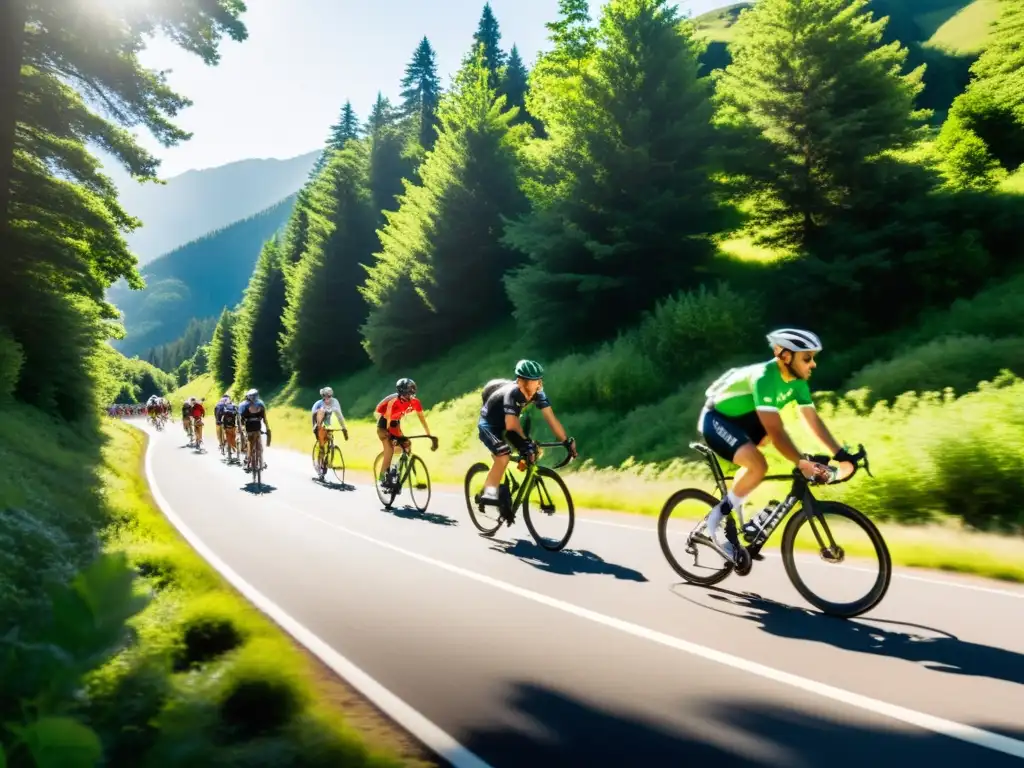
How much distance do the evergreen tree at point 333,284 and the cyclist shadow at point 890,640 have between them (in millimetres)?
44647

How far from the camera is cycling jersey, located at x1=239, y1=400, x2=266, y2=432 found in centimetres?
1763

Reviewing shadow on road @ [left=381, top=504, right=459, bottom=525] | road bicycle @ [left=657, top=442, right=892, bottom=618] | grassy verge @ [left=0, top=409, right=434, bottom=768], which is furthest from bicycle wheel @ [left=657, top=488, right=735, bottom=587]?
shadow on road @ [left=381, top=504, right=459, bottom=525]

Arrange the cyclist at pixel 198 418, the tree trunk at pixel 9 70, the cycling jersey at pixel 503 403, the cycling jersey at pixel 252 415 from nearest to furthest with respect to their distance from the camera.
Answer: the cycling jersey at pixel 503 403, the tree trunk at pixel 9 70, the cycling jersey at pixel 252 415, the cyclist at pixel 198 418

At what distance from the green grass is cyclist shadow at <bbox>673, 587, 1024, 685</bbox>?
115 m

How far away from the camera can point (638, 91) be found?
24.3 metres

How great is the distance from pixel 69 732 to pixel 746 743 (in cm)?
329

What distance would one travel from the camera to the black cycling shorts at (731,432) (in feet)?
21.4

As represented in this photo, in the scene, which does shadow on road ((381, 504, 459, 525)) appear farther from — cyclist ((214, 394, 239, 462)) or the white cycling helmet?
cyclist ((214, 394, 239, 462))

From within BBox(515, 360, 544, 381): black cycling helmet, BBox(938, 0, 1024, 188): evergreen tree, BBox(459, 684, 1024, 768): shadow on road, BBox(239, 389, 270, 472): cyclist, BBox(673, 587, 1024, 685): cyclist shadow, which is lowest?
BBox(459, 684, 1024, 768): shadow on road

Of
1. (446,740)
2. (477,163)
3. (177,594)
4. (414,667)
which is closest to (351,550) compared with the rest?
(177,594)

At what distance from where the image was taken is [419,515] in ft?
40.1

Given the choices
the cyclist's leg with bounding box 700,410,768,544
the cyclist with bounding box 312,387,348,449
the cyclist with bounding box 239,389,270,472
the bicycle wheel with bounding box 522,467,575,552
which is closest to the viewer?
the cyclist's leg with bounding box 700,410,768,544

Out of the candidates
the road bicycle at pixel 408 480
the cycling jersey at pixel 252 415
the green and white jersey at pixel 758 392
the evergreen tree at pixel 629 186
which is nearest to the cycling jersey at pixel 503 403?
the green and white jersey at pixel 758 392

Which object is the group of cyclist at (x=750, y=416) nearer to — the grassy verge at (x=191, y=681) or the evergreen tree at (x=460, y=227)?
the grassy verge at (x=191, y=681)
